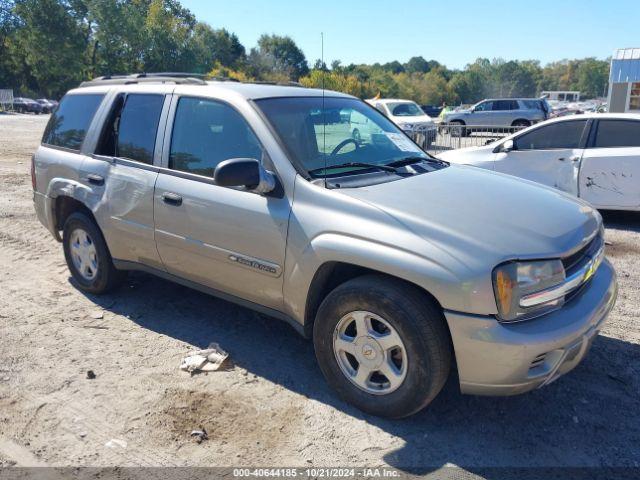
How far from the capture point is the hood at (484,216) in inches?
110

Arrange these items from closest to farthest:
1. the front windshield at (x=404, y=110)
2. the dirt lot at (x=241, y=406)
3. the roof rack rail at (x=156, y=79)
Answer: the dirt lot at (x=241, y=406), the roof rack rail at (x=156, y=79), the front windshield at (x=404, y=110)

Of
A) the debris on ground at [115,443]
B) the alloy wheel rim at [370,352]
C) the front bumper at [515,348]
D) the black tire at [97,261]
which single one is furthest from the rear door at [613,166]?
the debris on ground at [115,443]

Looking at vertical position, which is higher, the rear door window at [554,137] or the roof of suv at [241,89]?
the roof of suv at [241,89]

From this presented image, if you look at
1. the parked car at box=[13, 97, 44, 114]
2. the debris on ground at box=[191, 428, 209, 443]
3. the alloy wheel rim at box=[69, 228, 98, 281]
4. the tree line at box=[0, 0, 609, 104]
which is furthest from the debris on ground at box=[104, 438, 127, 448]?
the parked car at box=[13, 97, 44, 114]

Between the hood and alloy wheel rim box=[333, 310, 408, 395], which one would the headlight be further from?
alloy wheel rim box=[333, 310, 408, 395]

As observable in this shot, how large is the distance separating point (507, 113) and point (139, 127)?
24628 millimetres

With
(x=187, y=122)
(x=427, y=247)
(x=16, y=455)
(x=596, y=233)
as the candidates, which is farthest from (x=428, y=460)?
(x=187, y=122)

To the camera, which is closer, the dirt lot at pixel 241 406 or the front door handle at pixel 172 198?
the dirt lot at pixel 241 406

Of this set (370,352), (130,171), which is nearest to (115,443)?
(370,352)

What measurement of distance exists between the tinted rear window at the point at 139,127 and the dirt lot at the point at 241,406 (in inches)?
54.2

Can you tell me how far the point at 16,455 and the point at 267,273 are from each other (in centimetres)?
168

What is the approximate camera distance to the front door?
11.4ft

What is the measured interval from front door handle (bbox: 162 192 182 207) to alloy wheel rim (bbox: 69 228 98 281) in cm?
124

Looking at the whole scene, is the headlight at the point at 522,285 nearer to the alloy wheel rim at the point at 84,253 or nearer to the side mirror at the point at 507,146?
the alloy wheel rim at the point at 84,253
